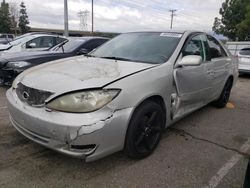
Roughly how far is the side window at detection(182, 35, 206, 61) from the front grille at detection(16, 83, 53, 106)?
203 cm

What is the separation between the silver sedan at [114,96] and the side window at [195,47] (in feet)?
0.05

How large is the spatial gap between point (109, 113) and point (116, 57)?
1368 mm

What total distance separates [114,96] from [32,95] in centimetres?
88

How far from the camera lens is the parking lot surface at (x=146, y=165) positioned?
2.56m

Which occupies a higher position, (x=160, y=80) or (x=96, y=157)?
(x=160, y=80)

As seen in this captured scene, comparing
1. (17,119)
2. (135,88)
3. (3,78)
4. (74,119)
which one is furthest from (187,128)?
(3,78)

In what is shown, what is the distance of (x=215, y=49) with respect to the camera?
4590 mm

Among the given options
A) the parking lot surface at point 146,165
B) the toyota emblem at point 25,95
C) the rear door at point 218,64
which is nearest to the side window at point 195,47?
the rear door at point 218,64

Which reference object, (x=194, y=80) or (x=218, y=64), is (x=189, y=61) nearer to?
(x=194, y=80)

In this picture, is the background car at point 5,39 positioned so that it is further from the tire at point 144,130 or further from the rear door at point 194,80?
the tire at point 144,130

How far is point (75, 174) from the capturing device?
2656 millimetres

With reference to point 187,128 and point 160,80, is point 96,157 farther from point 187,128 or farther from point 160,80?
point 187,128

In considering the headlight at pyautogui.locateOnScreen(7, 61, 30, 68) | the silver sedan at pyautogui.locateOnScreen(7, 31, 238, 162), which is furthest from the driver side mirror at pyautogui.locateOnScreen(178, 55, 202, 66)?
the headlight at pyautogui.locateOnScreen(7, 61, 30, 68)

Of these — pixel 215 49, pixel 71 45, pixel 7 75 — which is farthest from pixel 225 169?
pixel 71 45
